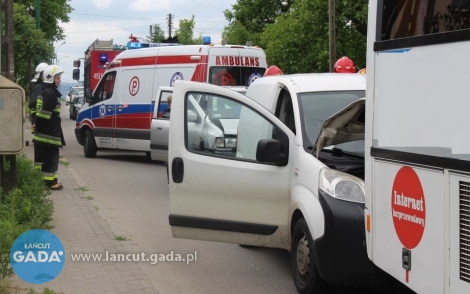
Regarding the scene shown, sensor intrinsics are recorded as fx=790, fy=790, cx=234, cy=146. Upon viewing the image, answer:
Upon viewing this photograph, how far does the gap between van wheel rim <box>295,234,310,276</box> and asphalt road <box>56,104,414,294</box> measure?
38 centimetres

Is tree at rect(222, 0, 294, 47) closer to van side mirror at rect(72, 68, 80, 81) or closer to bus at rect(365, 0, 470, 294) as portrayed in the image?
van side mirror at rect(72, 68, 80, 81)

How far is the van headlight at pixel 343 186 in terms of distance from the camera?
6.54 metres

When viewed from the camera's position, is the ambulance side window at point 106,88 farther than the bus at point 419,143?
Yes

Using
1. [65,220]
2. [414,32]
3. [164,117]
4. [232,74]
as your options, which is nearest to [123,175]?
[164,117]

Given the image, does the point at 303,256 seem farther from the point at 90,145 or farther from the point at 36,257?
the point at 90,145

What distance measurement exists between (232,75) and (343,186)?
10.9 metres

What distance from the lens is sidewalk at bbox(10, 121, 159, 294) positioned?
6.91 metres

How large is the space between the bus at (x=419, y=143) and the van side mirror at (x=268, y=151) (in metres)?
1.36

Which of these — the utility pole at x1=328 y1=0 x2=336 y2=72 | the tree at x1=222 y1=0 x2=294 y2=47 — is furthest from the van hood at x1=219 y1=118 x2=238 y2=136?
the tree at x1=222 y1=0 x2=294 y2=47

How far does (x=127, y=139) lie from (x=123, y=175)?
7.43 ft

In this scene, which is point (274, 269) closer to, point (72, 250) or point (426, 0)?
point (72, 250)

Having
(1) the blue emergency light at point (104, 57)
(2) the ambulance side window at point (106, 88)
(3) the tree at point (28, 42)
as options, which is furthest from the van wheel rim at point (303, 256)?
(3) the tree at point (28, 42)

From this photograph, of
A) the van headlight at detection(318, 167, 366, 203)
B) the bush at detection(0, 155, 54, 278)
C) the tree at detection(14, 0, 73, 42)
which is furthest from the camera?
the tree at detection(14, 0, 73, 42)

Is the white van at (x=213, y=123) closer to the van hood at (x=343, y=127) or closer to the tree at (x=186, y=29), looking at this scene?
the van hood at (x=343, y=127)
